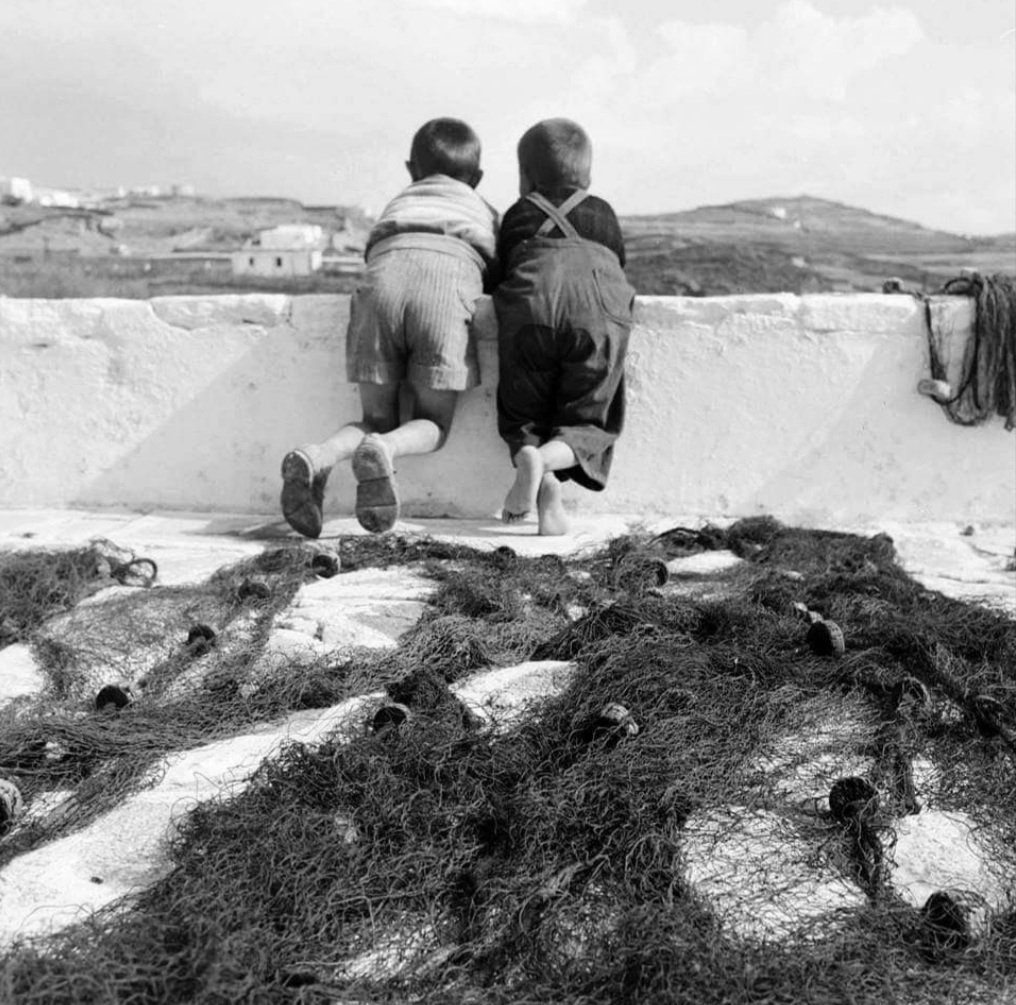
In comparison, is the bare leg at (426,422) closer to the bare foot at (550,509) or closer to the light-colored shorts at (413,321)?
the light-colored shorts at (413,321)

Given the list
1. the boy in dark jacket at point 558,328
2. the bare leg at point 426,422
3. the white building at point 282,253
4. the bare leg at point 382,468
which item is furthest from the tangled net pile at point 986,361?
the white building at point 282,253

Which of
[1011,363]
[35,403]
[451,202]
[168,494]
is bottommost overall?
[168,494]

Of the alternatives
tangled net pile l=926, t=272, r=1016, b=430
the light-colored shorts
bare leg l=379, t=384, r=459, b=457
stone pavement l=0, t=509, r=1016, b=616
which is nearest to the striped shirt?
the light-colored shorts

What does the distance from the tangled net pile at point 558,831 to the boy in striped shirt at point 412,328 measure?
156cm

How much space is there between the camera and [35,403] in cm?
648

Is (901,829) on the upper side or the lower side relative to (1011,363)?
lower

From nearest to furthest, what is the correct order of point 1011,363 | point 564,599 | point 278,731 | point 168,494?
1. point 278,731
2. point 564,599
3. point 1011,363
4. point 168,494

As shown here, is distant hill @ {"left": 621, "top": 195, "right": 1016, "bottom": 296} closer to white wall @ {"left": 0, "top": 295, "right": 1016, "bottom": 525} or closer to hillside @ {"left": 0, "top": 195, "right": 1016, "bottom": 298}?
hillside @ {"left": 0, "top": 195, "right": 1016, "bottom": 298}

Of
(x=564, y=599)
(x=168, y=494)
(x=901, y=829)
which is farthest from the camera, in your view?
(x=168, y=494)

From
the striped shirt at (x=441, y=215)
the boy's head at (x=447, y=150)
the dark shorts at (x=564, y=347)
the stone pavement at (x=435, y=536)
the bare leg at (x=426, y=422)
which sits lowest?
the stone pavement at (x=435, y=536)

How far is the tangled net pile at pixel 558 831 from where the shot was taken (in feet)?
6.66

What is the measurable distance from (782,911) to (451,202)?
460cm

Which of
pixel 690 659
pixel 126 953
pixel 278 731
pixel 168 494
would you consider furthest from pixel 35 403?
pixel 126 953

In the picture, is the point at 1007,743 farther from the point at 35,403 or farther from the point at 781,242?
the point at 781,242
